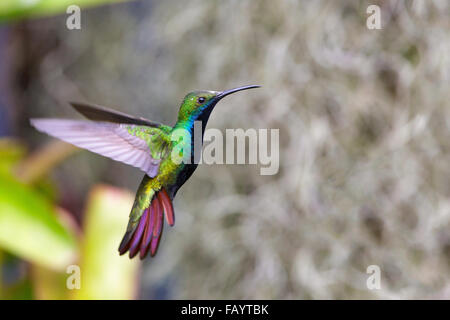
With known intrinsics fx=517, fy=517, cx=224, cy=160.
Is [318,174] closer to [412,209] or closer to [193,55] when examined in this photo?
[412,209]

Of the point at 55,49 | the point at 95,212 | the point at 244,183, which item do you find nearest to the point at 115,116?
the point at 95,212

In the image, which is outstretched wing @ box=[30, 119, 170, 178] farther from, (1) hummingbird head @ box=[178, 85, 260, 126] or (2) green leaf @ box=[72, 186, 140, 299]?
(2) green leaf @ box=[72, 186, 140, 299]

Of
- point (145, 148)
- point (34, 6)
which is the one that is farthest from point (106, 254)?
point (145, 148)

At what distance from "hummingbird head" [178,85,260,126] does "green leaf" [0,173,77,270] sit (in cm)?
37

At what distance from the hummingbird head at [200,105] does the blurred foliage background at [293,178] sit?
37 centimetres

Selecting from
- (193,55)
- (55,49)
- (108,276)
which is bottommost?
(108,276)

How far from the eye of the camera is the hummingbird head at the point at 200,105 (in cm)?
19

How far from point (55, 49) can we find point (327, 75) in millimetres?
781

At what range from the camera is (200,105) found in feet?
0.64

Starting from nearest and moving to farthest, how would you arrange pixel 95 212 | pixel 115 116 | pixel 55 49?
pixel 115 116
pixel 95 212
pixel 55 49

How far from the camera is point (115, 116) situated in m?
0.19

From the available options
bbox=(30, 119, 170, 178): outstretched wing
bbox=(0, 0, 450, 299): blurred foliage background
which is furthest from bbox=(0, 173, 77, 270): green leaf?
bbox=(30, 119, 170, 178): outstretched wing

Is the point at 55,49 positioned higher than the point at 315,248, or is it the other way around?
the point at 55,49

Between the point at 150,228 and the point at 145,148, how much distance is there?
39 mm
